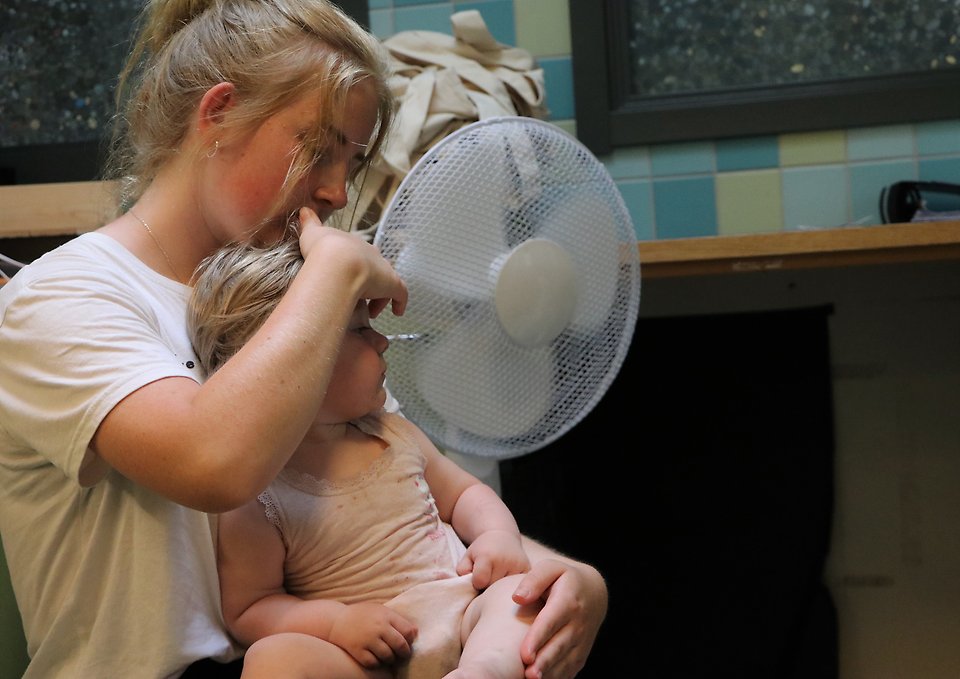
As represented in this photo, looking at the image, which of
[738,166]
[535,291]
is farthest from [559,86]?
[535,291]

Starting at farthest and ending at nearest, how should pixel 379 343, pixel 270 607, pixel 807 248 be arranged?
pixel 807 248 < pixel 379 343 < pixel 270 607

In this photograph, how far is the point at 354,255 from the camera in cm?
112

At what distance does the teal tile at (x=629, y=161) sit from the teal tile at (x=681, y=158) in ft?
0.06

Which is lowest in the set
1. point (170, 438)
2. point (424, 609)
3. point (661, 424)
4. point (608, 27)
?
point (661, 424)

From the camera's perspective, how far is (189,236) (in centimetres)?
125

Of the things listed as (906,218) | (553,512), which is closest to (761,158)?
(906,218)

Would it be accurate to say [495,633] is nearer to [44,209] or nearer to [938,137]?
[44,209]

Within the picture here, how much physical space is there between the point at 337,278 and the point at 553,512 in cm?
165

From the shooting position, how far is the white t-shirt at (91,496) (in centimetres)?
102

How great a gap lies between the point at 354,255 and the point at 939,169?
1.84 metres

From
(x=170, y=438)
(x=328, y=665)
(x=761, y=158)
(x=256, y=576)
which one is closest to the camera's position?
(x=170, y=438)

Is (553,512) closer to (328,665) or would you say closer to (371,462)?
(371,462)

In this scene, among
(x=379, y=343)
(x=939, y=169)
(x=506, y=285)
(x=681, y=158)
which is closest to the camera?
(x=379, y=343)

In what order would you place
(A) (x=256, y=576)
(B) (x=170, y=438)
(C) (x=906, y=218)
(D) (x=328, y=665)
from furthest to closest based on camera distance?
(C) (x=906, y=218)
(A) (x=256, y=576)
(D) (x=328, y=665)
(B) (x=170, y=438)
